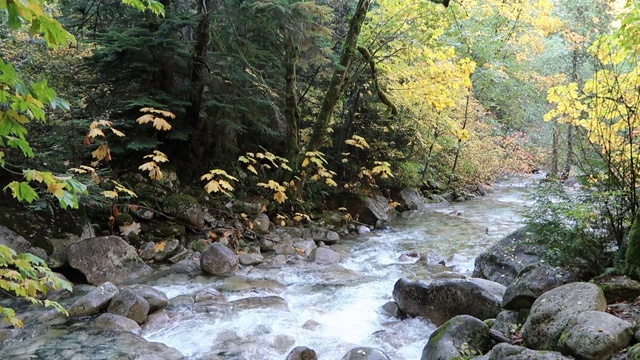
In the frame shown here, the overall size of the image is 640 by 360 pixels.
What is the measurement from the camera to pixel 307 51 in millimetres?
8797

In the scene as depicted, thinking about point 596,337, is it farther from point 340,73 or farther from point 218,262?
point 340,73

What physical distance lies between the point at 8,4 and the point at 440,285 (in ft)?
16.2

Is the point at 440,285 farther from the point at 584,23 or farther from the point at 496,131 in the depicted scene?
the point at 584,23

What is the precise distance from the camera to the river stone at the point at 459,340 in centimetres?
377

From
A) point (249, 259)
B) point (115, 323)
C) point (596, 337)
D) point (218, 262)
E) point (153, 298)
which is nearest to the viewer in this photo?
point (596, 337)

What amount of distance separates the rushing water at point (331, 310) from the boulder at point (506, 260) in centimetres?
76

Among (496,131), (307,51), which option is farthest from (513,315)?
(496,131)

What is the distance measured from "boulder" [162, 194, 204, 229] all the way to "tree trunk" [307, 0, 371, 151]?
10.2 ft

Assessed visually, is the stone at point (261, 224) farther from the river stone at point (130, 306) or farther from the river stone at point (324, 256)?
the river stone at point (130, 306)

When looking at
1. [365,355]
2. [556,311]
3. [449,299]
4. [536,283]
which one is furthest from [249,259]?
[556,311]

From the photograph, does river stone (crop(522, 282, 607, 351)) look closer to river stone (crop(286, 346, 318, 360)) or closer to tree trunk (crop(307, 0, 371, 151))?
river stone (crop(286, 346, 318, 360))

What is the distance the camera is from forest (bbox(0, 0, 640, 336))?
4.37 meters

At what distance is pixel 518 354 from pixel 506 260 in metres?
3.37

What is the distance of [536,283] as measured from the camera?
4.24 metres
